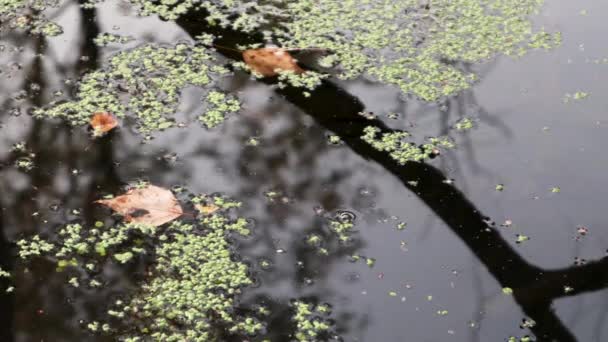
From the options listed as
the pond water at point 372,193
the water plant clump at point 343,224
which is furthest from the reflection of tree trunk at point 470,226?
the water plant clump at point 343,224

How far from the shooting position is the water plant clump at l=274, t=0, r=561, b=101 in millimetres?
3158

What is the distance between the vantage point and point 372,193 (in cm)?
263

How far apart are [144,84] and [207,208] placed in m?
0.81

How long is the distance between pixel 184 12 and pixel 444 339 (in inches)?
82.3

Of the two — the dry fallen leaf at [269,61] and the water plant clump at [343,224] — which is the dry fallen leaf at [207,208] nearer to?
the water plant clump at [343,224]

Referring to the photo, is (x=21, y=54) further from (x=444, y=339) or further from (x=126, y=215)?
(x=444, y=339)

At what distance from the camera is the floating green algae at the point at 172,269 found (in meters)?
2.20

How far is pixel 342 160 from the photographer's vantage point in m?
2.79

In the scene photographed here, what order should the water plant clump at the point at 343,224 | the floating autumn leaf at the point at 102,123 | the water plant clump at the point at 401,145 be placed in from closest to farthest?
the water plant clump at the point at 343,224, the water plant clump at the point at 401,145, the floating autumn leaf at the point at 102,123

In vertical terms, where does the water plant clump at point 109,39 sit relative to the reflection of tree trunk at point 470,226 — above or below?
below

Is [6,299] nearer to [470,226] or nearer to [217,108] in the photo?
[217,108]

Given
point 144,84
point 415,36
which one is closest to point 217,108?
point 144,84

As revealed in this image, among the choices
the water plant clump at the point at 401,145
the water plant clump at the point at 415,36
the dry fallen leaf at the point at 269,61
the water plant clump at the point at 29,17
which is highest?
the water plant clump at the point at 415,36

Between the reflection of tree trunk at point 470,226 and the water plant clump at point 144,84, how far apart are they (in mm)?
394
